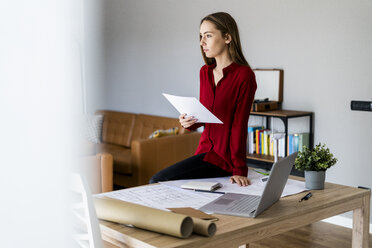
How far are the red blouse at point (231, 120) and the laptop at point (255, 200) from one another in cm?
40

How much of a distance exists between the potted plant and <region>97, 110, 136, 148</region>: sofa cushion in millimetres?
3984

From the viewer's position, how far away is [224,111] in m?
2.48

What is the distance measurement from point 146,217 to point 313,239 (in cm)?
249

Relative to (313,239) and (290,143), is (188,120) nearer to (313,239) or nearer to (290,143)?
(313,239)

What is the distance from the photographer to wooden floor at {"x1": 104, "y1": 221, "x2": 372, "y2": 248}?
11.9ft

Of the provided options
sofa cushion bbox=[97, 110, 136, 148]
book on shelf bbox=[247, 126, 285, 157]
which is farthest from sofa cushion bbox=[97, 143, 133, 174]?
book on shelf bbox=[247, 126, 285, 157]

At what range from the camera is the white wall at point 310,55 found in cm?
394

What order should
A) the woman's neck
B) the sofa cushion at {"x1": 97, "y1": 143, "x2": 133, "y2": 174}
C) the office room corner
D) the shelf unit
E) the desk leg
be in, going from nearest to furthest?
the office room corner, the desk leg, the woman's neck, the shelf unit, the sofa cushion at {"x1": 97, "y1": 143, "x2": 133, "y2": 174}

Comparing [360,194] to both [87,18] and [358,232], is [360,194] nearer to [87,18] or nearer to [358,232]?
[358,232]

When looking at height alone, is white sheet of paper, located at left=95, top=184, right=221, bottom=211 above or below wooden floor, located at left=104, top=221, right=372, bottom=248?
above

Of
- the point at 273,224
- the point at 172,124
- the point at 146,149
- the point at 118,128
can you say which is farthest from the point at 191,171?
the point at 118,128

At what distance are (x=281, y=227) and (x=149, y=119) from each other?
4094mm

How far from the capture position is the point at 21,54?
147 cm

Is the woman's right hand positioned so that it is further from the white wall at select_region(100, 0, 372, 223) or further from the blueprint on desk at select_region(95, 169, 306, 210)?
the white wall at select_region(100, 0, 372, 223)
